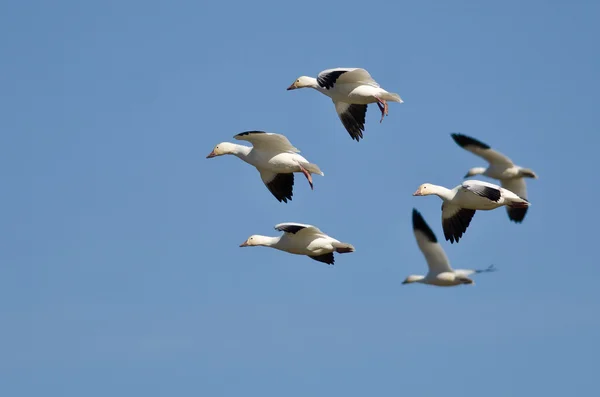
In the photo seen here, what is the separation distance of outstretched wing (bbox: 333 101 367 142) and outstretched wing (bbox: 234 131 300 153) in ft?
5.47

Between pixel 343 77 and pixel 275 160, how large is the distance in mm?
1379

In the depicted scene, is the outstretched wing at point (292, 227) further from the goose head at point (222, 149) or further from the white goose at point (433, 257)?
the white goose at point (433, 257)

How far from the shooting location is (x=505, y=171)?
2228 cm

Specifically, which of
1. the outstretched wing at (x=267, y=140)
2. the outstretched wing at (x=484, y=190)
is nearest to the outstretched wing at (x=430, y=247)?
the outstretched wing at (x=484, y=190)

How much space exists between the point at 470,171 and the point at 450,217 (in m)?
7.54

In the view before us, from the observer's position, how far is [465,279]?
19000mm

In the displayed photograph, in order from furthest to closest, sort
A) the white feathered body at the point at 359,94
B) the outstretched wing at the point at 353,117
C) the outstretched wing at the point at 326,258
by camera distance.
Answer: the outstretched wing at the point at 353,117 < the outstretched wing at the point at 326,258 < the white feathered body at the point at 359,94

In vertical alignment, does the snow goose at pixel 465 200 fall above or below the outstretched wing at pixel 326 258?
above

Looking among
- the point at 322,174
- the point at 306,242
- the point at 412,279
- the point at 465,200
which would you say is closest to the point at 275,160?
the point at 322,174

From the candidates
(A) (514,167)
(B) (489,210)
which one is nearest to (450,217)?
(B) (489,210)

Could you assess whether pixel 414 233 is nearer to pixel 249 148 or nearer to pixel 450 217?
pixel 450 217

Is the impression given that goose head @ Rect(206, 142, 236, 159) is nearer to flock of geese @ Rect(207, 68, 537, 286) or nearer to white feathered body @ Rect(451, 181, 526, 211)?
flock of geese @ Rect(207, 68, 537, 286)

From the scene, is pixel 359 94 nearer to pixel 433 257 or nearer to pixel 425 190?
pixel 425 190

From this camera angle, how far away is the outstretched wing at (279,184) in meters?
17.2
